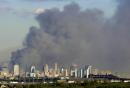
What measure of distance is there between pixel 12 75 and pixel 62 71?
15.5m

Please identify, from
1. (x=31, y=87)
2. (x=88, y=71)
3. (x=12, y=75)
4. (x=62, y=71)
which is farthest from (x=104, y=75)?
(x=31, y=87)

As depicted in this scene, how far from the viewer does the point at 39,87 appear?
60.8m

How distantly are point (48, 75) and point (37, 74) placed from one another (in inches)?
131

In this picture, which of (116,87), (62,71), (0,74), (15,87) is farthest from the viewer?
(62,71)

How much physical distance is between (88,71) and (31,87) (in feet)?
Answer: 216

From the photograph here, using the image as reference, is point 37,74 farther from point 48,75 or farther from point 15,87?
point 15,87

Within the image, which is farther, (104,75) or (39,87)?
(104,75)

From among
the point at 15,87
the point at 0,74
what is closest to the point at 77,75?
the point at 0,74

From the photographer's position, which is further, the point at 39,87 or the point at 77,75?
the point at 77,75

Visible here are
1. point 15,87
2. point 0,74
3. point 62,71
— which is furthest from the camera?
point 62,71

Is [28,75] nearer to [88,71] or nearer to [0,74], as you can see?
[0,74]

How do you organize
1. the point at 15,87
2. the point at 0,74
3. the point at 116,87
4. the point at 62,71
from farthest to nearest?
1. the point at 62,71
2. the point at 0,74
3. the point at 15,87
4. the point at 116,87

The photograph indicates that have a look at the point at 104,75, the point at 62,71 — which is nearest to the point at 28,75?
the point at 62,71

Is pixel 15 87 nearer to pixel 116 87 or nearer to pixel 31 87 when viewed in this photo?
pixel 31 87
